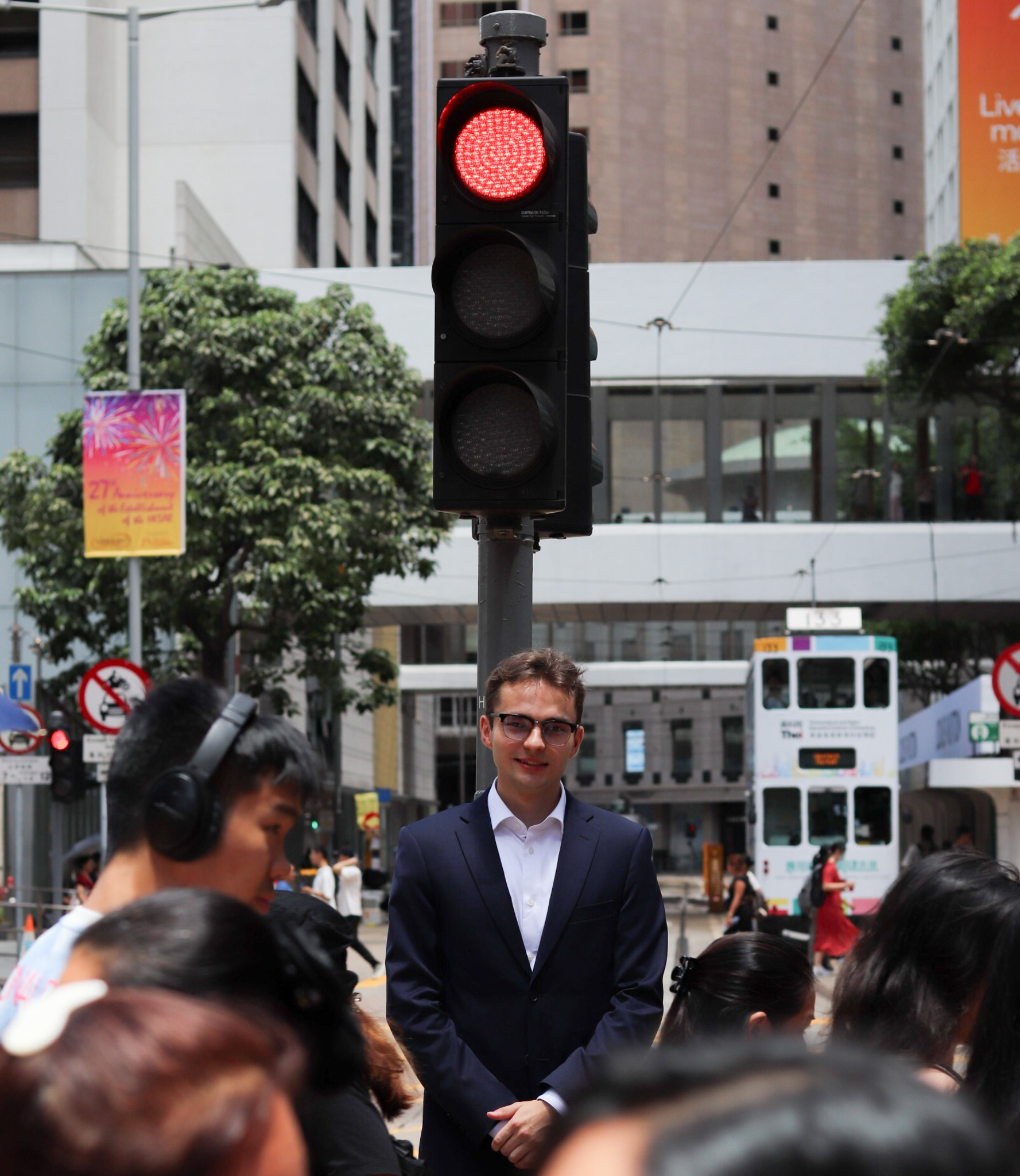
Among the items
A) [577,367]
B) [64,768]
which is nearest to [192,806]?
[577,367]

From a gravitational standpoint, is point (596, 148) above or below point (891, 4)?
below

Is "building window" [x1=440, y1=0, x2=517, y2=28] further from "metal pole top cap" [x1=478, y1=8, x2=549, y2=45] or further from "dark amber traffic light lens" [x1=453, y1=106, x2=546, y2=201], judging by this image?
"dark amber traffic light lens" [x1=453, y1=106, x2=546, y2=201]

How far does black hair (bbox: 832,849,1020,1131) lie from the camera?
271 centimetres

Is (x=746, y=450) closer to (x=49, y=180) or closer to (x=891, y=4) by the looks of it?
(x=49, y=180)

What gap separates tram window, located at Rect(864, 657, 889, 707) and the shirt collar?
20.5 m

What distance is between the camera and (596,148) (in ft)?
243

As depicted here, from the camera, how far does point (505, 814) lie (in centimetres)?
396

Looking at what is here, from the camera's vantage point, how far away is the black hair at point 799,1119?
28.6 inches

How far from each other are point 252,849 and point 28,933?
1840 cm

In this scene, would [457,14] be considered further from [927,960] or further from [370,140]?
[927,960]

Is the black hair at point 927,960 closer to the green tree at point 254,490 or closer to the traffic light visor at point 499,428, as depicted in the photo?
the traffic light visor at point 499,428

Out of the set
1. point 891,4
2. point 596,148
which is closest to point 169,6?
point 596,148

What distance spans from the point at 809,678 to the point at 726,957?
68.6 ft

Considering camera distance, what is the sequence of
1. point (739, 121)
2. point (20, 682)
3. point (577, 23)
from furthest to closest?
point (739, 121) < point (577, 23) < point (20, 682)
